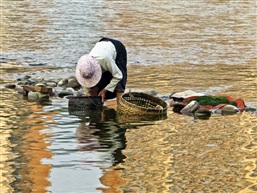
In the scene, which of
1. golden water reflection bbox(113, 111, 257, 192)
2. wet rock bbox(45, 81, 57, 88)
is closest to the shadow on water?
golden water reflection bbox(113, 111, 257, 192)

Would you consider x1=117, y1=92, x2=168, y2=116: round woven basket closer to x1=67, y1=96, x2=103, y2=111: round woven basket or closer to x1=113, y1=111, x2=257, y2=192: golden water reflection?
x1=113, y1=111, x2=257, y2=192: golden water reflection

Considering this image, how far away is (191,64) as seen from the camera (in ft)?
57.0

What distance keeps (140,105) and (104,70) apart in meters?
0.73

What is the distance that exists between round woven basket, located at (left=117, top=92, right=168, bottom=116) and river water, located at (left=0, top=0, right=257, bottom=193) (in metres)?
0.22

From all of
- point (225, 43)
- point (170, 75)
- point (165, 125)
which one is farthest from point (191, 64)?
point (165, 125)

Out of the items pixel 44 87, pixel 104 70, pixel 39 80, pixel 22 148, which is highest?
pixel 104 70

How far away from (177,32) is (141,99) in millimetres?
13442

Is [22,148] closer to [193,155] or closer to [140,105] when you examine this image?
[193,155]

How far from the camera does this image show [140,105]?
1186 centimetres

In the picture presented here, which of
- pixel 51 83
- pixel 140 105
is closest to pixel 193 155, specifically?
pixel 140 105

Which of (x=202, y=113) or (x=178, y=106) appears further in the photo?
(x=178, y=106)

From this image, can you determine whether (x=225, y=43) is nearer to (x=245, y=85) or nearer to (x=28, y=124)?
(x=245, y=85)

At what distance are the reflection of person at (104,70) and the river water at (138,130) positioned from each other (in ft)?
1.09

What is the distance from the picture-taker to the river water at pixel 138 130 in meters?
8.05
